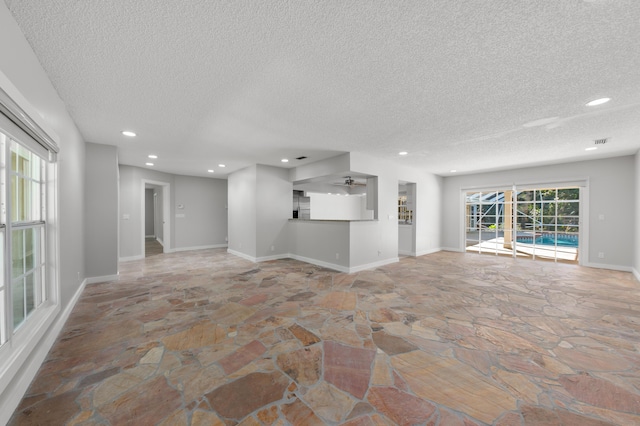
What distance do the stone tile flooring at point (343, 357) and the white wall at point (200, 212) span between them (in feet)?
13.8

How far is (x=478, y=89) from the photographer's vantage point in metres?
2.54

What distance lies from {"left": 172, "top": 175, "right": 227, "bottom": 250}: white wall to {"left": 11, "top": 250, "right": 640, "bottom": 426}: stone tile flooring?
4.22 meters

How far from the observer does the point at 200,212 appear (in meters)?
8.55

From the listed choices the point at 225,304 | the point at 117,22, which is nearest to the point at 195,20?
the point at 117,22

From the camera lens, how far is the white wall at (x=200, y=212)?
319 inches

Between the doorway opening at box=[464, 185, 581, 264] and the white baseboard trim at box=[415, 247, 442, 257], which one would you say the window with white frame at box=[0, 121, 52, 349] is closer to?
the white baseboard trim at box=[415, 247, 442, 257]

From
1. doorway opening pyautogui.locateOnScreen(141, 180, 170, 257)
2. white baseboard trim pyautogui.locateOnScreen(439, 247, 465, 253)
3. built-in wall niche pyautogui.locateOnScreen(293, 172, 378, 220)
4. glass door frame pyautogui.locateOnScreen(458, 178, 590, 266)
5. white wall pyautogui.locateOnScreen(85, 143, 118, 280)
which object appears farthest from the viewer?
doorway opening pyautogui.locateOnScreen(141, 180, 170, 257)

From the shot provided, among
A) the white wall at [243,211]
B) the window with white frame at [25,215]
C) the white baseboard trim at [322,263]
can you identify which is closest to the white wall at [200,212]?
the white wall at [243,211]

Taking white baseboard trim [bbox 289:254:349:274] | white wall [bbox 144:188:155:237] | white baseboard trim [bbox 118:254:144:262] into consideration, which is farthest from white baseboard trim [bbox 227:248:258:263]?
white wall [bbox 144:188:155:237]

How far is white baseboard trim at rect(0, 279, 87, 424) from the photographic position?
58.6 inches

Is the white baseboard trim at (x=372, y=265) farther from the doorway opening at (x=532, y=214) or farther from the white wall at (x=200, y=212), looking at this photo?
the white wall at (x=200, y=212)

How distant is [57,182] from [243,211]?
4398mm

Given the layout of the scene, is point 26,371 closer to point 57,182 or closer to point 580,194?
point 57,182

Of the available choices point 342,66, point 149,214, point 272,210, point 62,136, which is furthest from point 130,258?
point 342,66
